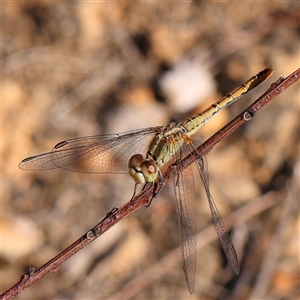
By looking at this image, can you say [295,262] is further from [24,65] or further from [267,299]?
[24,65]

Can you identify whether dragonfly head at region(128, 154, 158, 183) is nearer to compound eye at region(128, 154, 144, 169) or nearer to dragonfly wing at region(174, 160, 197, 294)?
compound eye at region(128, 154, 144, 169)

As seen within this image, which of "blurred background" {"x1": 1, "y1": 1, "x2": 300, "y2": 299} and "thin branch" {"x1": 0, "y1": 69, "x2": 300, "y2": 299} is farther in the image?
"blurred background" {"x1": 1, "y1": 1, "x2": 300, "y2": 299}

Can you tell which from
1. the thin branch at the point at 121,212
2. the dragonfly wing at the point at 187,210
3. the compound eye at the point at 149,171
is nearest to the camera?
the thin branch at the point at 121,212

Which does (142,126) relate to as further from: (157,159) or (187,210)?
(187,210)

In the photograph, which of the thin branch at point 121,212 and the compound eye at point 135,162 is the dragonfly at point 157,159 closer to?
the compound eye at point 135,162

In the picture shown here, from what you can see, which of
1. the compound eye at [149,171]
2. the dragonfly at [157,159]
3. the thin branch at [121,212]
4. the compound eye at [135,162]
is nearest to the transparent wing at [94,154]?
the dragonfly at [157,159]

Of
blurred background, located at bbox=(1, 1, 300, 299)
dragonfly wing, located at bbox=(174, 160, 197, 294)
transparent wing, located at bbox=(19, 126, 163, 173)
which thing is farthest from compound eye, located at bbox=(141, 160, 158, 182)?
blurred background, located at bbox=(1, 1, 300, 299)

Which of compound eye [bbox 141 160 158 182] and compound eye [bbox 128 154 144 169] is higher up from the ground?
compound eye [bbox 128 154 144 169]
